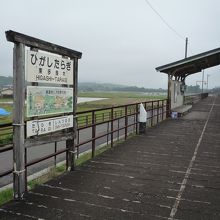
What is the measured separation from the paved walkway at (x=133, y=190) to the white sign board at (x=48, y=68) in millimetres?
1783

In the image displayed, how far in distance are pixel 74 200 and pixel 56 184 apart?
0.86m

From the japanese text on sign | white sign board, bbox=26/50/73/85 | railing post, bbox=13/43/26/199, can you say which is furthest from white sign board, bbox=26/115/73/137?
white sign board, bbox=26/50/73/85

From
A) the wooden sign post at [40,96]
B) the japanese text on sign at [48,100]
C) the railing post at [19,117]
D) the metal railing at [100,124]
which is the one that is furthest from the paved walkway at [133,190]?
the japanese text on sign at [48,100]

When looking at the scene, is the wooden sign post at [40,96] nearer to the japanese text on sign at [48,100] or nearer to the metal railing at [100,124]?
the japanese text on sign at [48,100]

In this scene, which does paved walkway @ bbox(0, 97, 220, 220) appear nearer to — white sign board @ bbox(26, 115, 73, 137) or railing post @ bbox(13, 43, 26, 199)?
railing post @ bbox(13, 43, 26, 199)

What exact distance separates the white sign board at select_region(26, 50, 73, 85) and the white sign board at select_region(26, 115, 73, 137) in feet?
2.12

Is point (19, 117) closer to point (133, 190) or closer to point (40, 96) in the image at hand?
point (40, 96)

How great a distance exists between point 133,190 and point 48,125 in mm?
1772

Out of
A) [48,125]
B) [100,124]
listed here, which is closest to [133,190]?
[48,125]

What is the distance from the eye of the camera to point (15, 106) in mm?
4930

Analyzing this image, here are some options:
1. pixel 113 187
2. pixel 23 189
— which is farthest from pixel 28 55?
pixel 113 187

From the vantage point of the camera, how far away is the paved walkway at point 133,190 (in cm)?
464

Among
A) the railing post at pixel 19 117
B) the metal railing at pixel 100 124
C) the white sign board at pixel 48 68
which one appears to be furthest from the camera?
the metal railing at pixel 100 124

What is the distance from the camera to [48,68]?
5.59m
